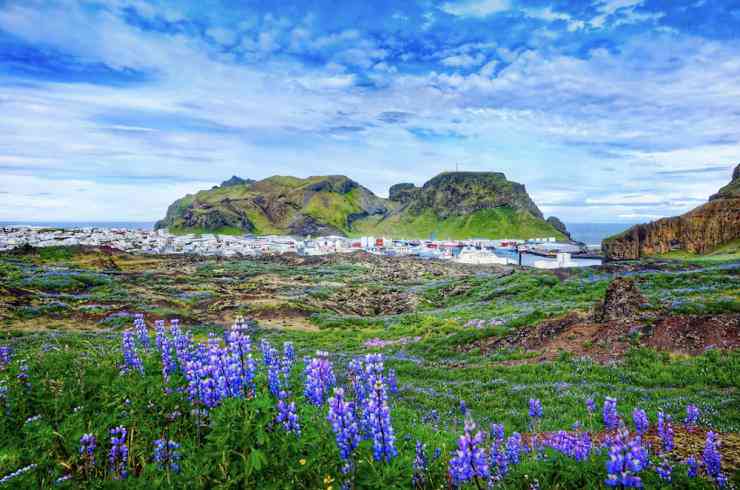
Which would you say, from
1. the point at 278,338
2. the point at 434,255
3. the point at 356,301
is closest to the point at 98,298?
the point at 278,338

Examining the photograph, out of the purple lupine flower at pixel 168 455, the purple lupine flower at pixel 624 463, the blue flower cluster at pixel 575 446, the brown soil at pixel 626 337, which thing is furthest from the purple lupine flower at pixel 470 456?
the brown soil at pixel 626 337

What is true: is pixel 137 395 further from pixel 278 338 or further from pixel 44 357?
pixel 278 338

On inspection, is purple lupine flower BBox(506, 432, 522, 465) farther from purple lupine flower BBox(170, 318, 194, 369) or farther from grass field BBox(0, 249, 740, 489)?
purple lupine flower BBox(170, 318, 194, 369)

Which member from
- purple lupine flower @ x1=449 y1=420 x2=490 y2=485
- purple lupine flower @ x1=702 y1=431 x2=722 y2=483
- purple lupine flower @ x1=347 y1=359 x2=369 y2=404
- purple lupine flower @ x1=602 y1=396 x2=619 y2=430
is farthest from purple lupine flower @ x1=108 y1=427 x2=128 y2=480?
purple lupine flower @ x1=702 y1=431 x2=722 y2=483

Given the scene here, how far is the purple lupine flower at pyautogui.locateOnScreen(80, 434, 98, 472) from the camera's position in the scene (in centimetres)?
415

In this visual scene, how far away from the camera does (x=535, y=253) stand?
6127 inches

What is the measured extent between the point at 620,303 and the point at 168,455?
19.2 m

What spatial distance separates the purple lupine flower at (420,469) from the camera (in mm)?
4166

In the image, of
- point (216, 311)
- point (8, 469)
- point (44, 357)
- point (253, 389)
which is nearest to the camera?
point (8, 469)

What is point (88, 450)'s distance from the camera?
14.0 feet

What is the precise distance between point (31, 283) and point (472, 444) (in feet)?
180

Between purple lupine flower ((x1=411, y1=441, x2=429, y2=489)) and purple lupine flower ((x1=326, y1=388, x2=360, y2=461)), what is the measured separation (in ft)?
2.84

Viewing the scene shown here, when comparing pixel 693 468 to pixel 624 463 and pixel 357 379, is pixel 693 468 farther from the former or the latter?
pixel 357 379

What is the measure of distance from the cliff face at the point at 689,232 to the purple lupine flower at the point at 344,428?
8133 centimetres
